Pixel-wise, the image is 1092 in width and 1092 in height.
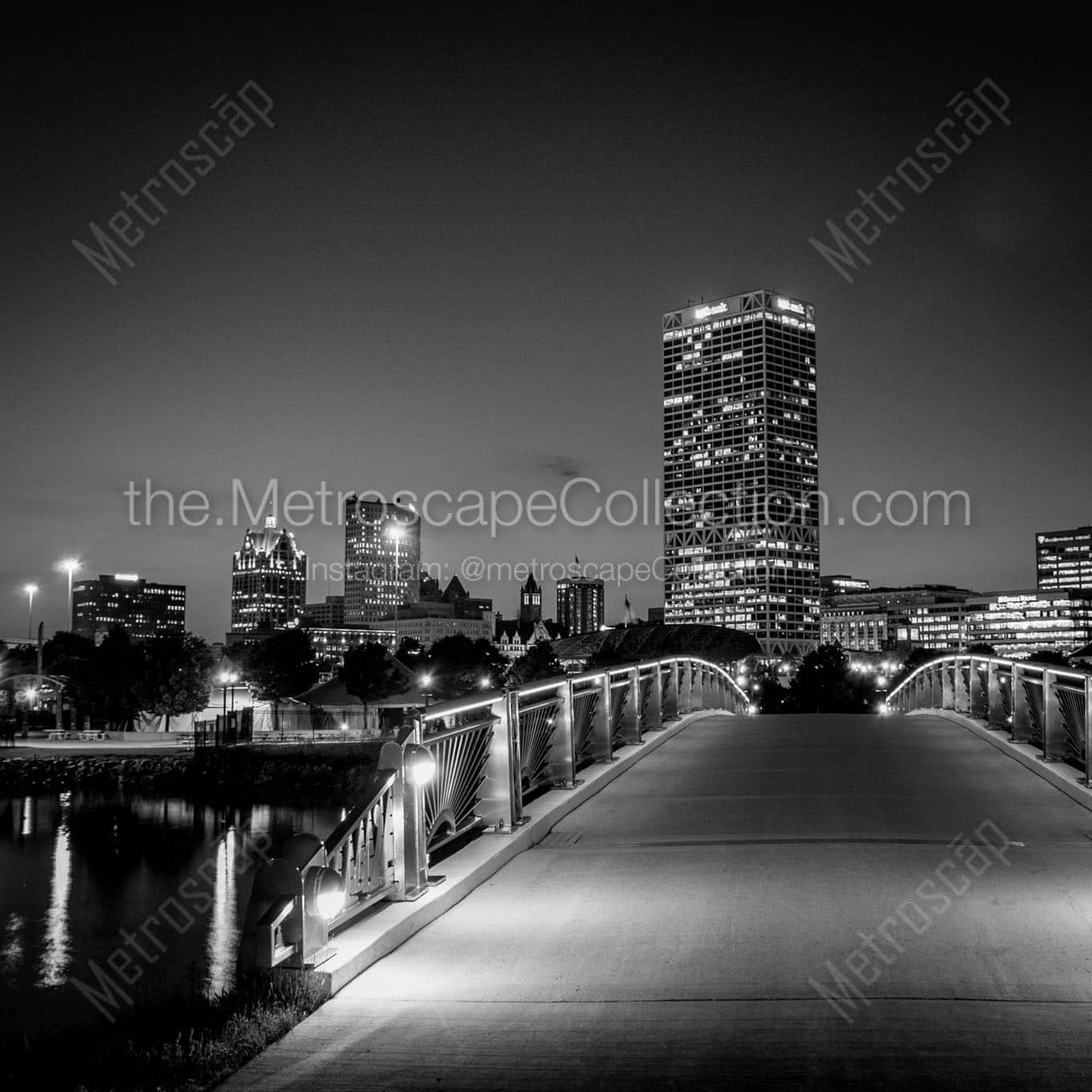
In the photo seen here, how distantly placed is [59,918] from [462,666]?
8090 cm

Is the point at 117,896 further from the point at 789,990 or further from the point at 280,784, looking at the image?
the point at 789,990

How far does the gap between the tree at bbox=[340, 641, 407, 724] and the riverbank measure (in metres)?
17.2

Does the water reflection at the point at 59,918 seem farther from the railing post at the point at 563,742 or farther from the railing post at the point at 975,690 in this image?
the railing post at the point at 975,690

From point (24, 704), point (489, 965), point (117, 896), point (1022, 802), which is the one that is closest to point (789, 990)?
point (489, 965)

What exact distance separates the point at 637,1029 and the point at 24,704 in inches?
3423

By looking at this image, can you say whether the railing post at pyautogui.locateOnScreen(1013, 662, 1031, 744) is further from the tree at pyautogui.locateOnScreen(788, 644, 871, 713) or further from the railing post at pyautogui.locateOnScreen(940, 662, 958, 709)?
the tree at pyautogui.locateOnScreen(788, 644, 871, 713)

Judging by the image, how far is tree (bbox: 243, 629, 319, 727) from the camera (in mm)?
97625

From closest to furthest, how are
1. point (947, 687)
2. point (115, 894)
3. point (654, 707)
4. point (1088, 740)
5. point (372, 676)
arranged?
1. point (1088, 740)
2. point (654, 707)
3. point (947, 687)
4. point (115, 894)
5. point (372, 676)

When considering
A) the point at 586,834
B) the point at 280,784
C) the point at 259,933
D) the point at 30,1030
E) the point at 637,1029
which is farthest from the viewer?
the point at 280,784

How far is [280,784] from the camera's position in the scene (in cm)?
5844

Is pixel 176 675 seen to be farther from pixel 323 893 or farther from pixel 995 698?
pixel 323 893

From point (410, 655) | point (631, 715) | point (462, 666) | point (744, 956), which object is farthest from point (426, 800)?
point (410, 655)

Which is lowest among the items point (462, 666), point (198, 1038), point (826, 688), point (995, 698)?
point (826, 688)

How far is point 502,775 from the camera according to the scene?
8766 mm
